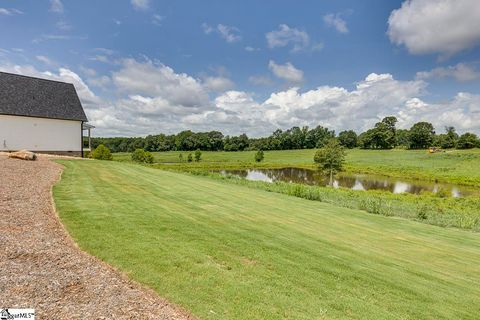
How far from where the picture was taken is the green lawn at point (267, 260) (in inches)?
190

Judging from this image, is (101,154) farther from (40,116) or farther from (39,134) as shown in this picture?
(40,116)

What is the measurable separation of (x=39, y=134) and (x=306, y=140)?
109501 millimetres

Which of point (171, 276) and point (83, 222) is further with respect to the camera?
point (83, 222)

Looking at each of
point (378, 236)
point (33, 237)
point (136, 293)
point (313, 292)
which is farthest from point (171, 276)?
point (378, 236)

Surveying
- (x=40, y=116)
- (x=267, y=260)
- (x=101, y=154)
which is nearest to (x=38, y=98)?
(x=40, y=116)

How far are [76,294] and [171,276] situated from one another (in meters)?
1.39

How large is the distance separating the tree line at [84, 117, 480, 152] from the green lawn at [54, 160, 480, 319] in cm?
8804

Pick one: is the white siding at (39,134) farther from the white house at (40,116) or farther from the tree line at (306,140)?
the tree line at (306,140)

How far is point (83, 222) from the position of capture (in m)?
7.17

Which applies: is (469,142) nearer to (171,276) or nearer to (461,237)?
(461,237)

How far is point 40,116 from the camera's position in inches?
1019

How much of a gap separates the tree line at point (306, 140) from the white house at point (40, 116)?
224 feet

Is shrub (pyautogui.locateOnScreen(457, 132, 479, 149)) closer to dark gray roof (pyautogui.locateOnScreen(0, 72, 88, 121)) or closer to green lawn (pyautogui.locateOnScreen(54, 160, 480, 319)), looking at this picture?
green lawn (pyautogui.locateOnScreen(54, 160, 480, 319))

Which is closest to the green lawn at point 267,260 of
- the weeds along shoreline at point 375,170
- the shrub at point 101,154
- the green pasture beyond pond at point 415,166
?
the shrub at point 101,154
